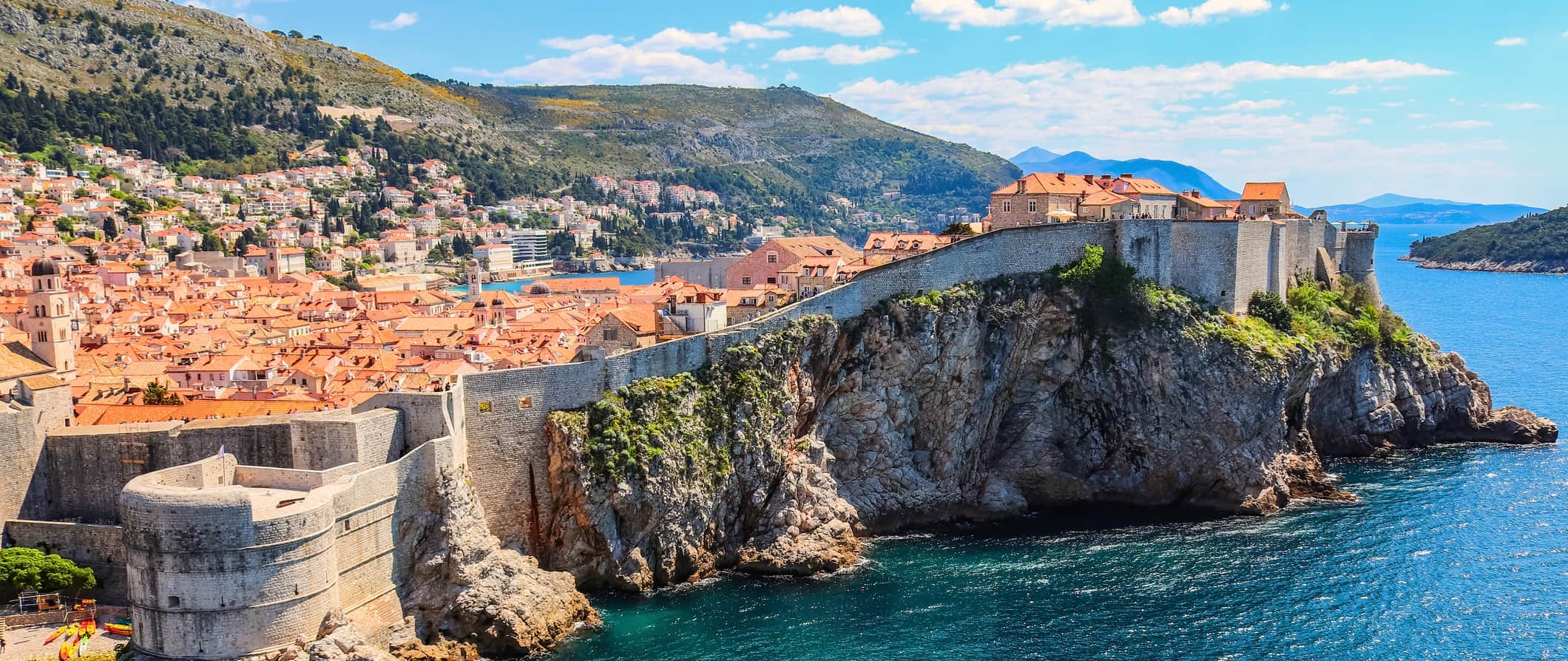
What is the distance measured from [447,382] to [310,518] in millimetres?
8357

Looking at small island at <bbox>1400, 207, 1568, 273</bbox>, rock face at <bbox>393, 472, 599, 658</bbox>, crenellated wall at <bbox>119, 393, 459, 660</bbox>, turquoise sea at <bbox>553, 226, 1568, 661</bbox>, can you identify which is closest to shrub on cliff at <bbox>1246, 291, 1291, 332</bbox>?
turquoise sea at <bbox>553, 226, 1568, 661</bbox>

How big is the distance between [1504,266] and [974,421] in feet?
542

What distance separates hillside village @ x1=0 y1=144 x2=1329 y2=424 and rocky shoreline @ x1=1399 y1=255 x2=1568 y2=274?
132724mm

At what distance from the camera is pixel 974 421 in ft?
165

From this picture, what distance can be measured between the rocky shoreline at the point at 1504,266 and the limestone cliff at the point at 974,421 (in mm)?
141064

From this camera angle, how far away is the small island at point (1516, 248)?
174m

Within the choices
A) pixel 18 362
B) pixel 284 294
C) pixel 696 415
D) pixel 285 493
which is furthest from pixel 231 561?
pixel 284 294

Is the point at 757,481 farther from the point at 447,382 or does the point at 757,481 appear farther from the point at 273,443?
the point at 273,443

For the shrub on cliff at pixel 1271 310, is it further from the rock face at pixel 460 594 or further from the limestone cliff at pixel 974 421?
the rock face at pixel 460 594

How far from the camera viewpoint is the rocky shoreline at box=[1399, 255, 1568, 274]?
563 ft

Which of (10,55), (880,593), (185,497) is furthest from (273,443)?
→ (10,55)

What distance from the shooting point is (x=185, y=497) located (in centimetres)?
2823

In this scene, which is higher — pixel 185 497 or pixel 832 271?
pixel 832 271

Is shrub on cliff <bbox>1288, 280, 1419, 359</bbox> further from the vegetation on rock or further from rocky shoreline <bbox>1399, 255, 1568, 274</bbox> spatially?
rocky shoreline <bbox>1399, 255, 1568, 274</bbox>
